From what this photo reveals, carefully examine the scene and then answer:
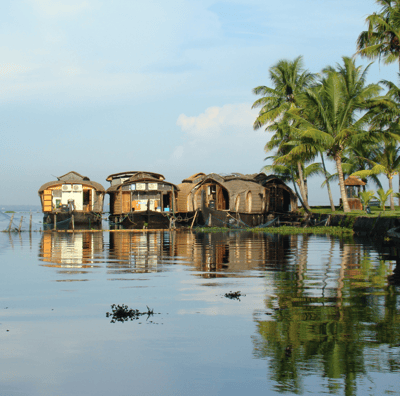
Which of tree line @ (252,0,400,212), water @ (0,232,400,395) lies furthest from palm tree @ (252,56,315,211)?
water @ (0,232,400,395)

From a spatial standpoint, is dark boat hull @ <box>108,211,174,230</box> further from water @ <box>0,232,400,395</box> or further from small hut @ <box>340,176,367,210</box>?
water @ <box>0,232,400,395</box>

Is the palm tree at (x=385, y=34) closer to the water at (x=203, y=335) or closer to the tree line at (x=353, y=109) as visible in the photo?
the tree line at (x=353, y=109)

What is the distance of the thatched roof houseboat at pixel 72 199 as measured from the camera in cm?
4450

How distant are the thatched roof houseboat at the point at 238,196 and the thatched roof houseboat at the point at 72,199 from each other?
326 inches

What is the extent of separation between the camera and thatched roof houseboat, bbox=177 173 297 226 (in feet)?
135

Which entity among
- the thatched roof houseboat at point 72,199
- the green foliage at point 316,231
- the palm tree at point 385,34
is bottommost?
the green foliage at point 316,231

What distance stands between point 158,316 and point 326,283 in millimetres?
4163

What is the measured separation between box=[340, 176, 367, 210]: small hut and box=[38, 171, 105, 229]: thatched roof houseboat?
22971mm

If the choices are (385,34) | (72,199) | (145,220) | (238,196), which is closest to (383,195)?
(385,34)

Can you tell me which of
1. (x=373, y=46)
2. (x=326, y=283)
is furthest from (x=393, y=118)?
(x=326, y=283)

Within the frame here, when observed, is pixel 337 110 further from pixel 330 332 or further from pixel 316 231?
pixel 330 332

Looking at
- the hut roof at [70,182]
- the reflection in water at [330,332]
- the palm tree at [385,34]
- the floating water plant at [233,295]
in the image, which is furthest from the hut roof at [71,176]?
the floating water plant at [233,295]

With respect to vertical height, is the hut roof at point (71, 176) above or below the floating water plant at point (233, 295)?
above

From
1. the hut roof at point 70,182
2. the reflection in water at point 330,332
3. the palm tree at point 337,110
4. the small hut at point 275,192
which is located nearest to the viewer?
the reflection in water at point 330,332
